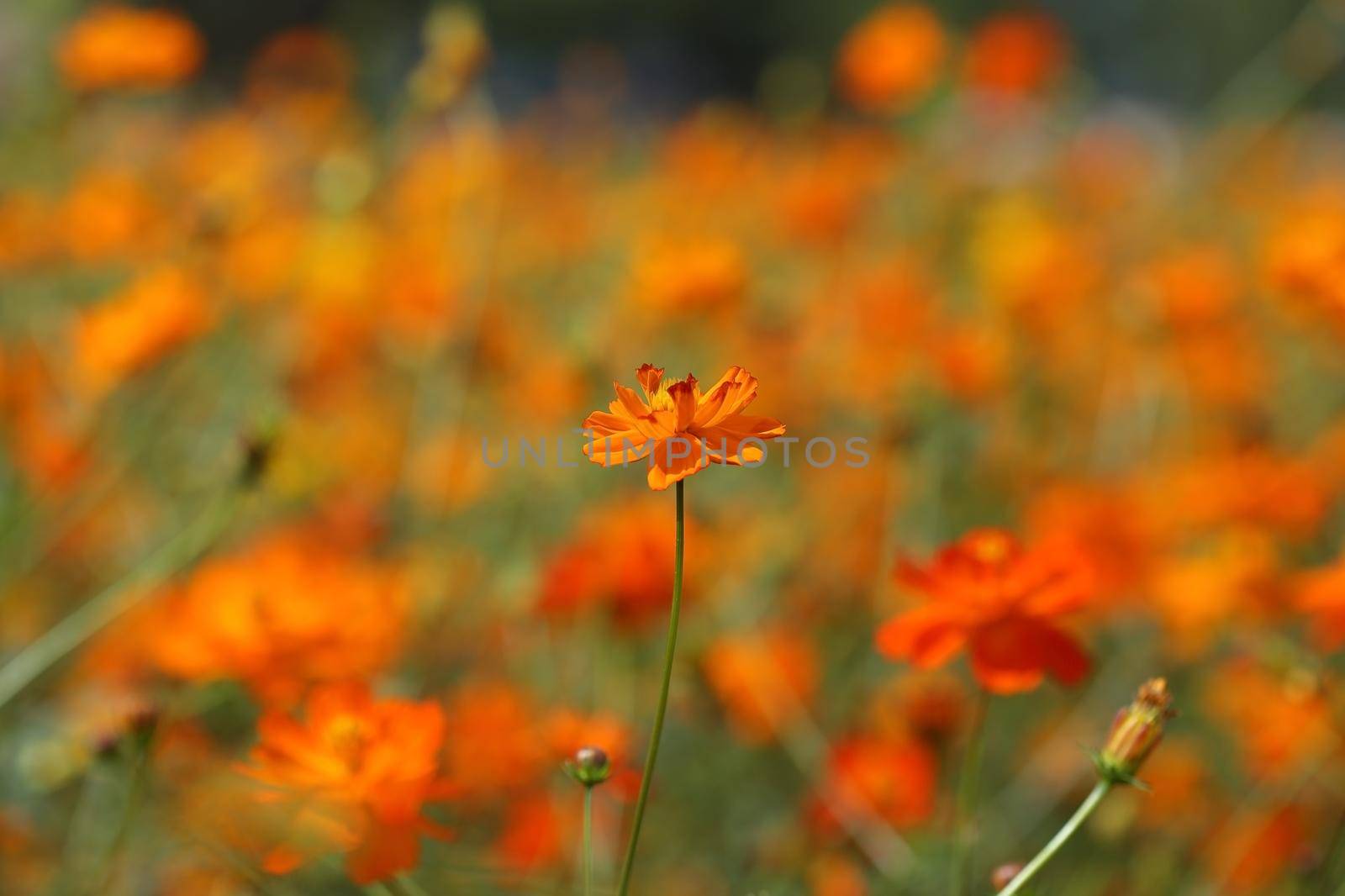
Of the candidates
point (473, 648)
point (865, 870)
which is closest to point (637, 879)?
point (865, 870)

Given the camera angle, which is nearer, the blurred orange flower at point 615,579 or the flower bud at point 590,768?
the flower bud at point 590,768

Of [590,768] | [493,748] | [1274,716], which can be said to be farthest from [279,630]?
[1274,716]

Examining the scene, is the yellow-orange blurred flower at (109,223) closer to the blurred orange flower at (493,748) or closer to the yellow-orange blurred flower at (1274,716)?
the blurred orange flower at (493,748)

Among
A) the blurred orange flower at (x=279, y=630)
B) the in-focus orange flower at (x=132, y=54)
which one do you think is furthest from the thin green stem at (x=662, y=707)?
the in-focus orange flower at (x=132, y=54)

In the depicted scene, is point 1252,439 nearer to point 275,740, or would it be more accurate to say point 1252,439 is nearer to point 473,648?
point 473,648

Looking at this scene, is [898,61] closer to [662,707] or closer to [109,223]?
[109,223]
